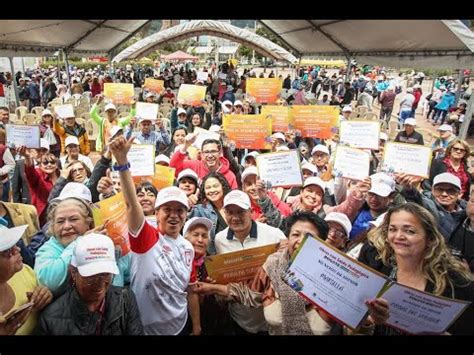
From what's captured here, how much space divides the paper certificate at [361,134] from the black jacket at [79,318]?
3.82 m

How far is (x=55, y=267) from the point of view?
82.7 inches

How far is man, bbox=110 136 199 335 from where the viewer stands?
85.5 inches

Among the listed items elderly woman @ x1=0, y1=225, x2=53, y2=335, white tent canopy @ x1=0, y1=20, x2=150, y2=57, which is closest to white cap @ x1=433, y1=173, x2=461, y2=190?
elderly woman @ x1=0, y1=225, x2=53, y2=335

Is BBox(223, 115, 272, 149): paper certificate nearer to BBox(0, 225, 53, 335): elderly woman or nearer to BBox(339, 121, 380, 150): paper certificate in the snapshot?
BBox(339, 121, 380, 150): paper certificate

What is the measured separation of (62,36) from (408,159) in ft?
34.2

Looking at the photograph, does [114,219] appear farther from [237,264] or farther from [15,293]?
[237,264]

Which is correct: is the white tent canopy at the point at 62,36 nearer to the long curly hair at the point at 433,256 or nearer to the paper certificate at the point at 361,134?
the paper certificate at the point at 361,134

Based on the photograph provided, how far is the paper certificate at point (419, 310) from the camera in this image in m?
1.91

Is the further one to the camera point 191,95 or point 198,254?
point 191,95

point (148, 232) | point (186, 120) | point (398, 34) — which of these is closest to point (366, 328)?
point (148, 232)

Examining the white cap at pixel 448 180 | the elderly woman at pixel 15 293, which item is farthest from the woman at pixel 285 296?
the white cap at pixel 448 180

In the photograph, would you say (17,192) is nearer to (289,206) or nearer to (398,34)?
(289,206)

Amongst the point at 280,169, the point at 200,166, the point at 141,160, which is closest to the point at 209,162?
the point at 200,166

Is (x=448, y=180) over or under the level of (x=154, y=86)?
under
